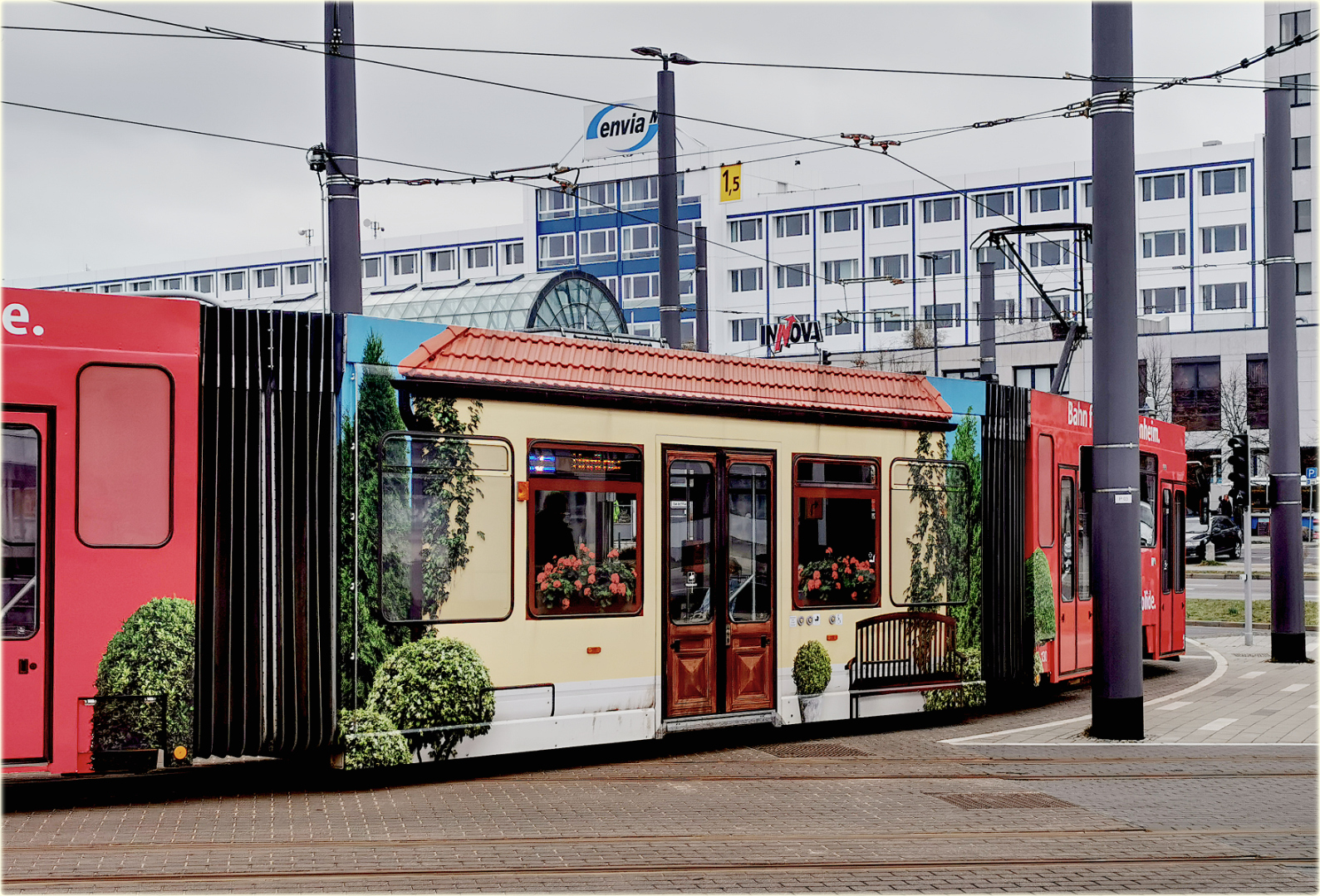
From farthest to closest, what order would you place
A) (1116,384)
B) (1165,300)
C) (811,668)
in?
1. (1165,300)
2. (1116,384)
3. (811,668)

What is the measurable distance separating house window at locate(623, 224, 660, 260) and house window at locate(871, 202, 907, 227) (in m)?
11.8

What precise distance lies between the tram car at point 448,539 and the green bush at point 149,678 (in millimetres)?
16

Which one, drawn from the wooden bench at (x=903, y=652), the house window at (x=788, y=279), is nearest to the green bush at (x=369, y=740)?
the wooden bench at (x=903, y=652)

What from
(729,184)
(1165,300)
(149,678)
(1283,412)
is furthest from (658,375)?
(1165,300)

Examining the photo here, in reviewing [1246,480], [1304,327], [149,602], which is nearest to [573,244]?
[1304,327]

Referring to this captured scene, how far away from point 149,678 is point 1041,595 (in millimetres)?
9460

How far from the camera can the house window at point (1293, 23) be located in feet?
194

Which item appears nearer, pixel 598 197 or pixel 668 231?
pixel 668 231

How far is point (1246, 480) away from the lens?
73.4 ft

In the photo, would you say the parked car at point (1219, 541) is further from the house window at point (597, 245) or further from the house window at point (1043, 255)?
the house window at point (597, 245)

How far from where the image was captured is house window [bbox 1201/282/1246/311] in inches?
2803

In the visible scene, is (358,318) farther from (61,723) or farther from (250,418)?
(61,723)

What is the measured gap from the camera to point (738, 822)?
9.02 metres

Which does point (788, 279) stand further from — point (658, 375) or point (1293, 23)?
point (658, 375)
